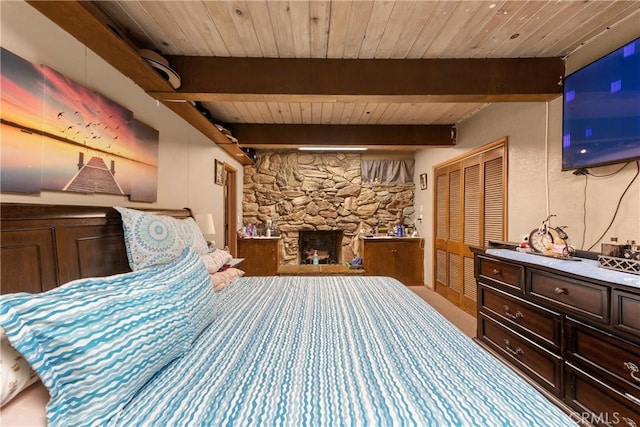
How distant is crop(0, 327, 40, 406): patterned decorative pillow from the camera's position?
687 mm

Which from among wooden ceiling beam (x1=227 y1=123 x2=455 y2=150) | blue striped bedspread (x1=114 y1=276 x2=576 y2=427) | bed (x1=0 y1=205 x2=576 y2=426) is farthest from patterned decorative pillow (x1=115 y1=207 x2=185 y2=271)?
wooden ceiling beam (x1=227 y1=123 x2=455 y2=150)

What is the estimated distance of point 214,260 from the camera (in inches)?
78.8

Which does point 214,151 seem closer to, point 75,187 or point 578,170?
point 75,187

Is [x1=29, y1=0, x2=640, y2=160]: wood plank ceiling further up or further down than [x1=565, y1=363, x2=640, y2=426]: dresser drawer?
further up

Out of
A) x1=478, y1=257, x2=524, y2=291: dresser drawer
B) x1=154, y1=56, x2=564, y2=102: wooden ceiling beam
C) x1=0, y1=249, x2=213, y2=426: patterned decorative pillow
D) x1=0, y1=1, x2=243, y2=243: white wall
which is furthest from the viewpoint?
x1=154, y1=56, x2=564, y2=102: wooden ceiling beam

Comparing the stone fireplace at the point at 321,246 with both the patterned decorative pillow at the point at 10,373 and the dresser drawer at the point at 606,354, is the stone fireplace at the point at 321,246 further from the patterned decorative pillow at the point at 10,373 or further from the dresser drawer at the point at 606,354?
the patterned decorative pillow at the point at 10,373

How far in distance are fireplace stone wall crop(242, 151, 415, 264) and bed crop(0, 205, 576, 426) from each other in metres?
3.62

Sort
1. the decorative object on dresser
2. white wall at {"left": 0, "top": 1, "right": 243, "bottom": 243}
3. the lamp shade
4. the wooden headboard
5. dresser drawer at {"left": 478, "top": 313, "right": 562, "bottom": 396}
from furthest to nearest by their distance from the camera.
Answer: the decorative object on dresser
the lamp shade
dresser drawer at {"left": 478, "top": 313, "right": 562, "bottom": 396}
white wall at {"left": 0, "top": 1, "right": 243, "bottom": 243}
the wooden headboard

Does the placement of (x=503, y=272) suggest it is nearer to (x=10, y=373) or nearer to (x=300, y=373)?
(x=300, y=373)

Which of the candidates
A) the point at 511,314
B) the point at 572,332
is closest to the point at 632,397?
the point at 572,332

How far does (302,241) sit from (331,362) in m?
4.36

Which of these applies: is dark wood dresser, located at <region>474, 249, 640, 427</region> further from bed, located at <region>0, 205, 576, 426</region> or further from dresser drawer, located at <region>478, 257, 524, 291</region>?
bed, located at <region>0, 205, 576, 426</region>

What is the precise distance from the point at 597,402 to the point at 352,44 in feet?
8.15

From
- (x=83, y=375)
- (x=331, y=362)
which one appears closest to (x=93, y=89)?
(x=83, y=375)
